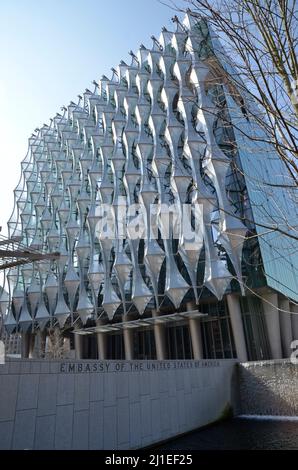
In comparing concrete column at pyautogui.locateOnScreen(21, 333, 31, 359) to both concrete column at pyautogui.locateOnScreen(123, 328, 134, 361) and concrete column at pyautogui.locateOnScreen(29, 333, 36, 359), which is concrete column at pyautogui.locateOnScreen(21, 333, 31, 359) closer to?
concrete column at pyautogui.locateOnScreen(29, 333, 36, 359)

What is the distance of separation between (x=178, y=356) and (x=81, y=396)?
24283 millimetres

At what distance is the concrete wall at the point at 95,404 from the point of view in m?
8.56

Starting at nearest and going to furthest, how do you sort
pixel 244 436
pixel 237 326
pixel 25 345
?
pixel 244 436 < pixel 237 326 < pixel 25 345

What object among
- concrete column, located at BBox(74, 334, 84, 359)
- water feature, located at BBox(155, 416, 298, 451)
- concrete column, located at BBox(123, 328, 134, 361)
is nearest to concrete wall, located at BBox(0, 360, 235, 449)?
water feature, located at BBox(155, 416, 298, 451)

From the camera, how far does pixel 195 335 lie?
30.0 metres

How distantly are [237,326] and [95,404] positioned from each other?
1955 centimetres

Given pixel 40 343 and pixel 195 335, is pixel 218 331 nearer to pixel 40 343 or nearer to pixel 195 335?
pixel 195 335

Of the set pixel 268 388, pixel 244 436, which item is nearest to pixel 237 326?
pixel 268 388

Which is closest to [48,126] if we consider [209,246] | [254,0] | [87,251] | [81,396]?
[87,251]

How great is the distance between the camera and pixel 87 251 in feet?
122

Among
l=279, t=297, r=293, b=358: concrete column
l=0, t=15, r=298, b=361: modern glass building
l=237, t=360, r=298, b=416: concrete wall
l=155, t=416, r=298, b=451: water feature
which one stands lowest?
l=155, t=416, r=298, b=451: water feature

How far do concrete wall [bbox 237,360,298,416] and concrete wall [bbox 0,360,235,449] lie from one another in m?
5.02

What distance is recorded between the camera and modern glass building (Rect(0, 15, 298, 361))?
91.6ft
